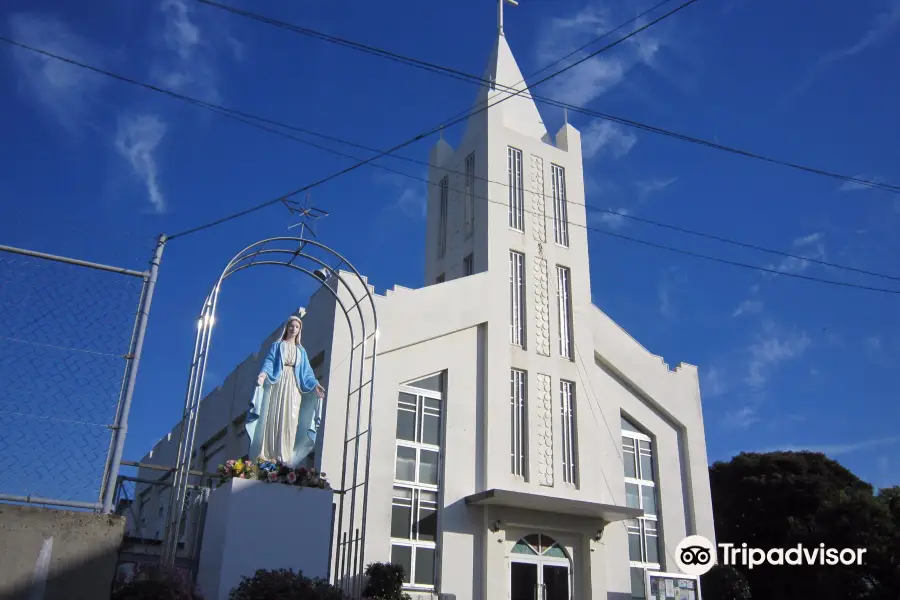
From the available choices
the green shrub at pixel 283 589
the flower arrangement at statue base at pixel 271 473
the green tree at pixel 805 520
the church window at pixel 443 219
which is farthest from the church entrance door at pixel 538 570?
the green tree at pixel 805 520

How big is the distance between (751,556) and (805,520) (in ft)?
11.4

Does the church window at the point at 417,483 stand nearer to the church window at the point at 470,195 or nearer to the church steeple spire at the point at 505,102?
the church window at the point at 470,195

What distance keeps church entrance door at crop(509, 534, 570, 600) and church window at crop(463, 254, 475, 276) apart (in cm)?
638

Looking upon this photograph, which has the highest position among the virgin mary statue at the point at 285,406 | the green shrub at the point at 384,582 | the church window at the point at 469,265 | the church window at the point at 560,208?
the church window at the point at 560,208

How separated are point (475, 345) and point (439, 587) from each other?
5130 millimetres

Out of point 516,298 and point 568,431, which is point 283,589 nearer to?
point 568,431

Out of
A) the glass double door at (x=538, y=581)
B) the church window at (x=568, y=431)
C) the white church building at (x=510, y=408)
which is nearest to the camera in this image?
the white church building at (x=510, y=408)

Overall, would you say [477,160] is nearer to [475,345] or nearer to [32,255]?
[475,345]

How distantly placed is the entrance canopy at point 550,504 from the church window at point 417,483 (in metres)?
0.92

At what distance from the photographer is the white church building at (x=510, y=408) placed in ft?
51.0

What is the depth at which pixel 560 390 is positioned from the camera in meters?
18.1

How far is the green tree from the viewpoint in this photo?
2161 cm

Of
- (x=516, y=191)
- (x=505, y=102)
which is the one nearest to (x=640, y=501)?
(x=516, y=191)

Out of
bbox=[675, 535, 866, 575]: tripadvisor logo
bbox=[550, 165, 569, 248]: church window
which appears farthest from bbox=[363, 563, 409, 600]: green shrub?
bbox=[550, 165, 569, 248]: church window
